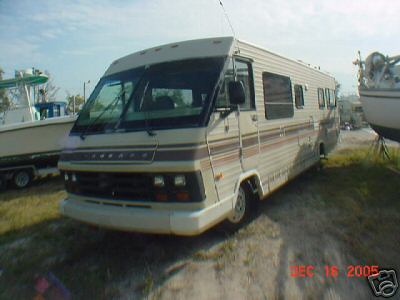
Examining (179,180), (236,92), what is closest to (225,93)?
(236,92)

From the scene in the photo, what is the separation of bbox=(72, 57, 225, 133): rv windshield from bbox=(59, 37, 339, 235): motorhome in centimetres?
1

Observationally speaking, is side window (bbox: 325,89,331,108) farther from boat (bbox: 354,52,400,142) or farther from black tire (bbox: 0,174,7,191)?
black tire (bbox: 0,174,7,191)

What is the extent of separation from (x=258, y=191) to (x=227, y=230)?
781mm

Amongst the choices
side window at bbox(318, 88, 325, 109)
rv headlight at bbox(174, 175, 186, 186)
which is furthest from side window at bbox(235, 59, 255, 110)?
side window at bbox(318, 88, 325, 109)

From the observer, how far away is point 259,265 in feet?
12.7

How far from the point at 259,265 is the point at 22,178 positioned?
8358 mm

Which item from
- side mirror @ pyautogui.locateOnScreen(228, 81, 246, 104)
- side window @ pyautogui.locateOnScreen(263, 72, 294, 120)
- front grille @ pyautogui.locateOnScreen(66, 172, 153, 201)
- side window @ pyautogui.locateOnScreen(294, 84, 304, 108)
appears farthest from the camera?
side window @ pyautogui.locateOnScreen(294, 84, 304, 108)

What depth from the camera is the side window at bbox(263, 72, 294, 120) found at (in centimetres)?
543

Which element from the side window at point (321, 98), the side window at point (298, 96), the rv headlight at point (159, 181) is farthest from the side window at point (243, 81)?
the side window at point (321, 98)

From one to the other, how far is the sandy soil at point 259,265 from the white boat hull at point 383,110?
4.24 meters

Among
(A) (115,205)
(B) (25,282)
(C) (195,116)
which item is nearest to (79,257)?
(B) (25,282)

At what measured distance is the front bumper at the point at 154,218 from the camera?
3537 mm

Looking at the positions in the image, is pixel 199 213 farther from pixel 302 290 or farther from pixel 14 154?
pixel 14 154

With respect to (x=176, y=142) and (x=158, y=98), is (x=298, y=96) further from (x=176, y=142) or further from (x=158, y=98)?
(x=176, y=142)
